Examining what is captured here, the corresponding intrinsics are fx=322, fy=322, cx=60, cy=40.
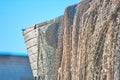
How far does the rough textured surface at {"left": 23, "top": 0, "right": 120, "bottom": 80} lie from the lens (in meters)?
2.37

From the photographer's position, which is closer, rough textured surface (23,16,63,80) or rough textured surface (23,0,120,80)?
rough textured surface (23,0,120,80)

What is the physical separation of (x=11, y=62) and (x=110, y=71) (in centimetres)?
859

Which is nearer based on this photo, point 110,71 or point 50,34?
point 110,71

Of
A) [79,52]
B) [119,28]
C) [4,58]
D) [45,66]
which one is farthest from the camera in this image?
[4,58]

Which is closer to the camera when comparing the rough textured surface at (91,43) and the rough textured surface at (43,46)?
the rough textured surface at (91,43)

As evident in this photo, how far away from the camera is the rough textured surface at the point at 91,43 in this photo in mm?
2371

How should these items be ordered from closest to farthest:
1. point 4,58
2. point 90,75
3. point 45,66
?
point 90,75 < point 45,66 < point 4,58

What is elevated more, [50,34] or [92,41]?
[50,34]

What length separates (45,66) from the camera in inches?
165

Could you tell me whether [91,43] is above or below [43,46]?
below

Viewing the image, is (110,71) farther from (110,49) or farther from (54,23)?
(54,23)

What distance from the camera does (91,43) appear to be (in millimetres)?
2648

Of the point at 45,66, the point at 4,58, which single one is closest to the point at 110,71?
the point at 45,66

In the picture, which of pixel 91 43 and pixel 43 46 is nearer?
pixel 91 43
